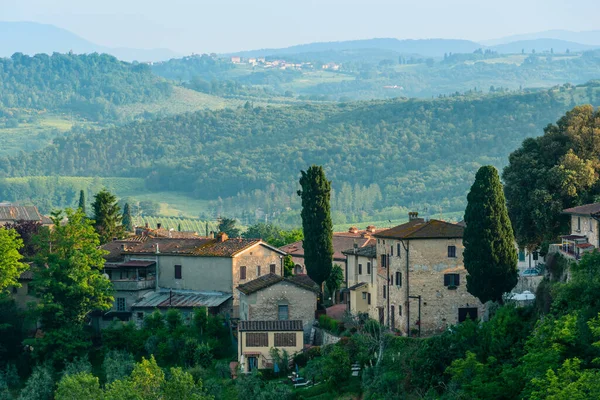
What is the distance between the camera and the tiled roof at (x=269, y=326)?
206 ft

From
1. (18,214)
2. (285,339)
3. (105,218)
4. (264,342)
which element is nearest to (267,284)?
(285,339)

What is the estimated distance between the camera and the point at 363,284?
67062mm

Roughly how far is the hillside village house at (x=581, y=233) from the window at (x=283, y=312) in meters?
13.6

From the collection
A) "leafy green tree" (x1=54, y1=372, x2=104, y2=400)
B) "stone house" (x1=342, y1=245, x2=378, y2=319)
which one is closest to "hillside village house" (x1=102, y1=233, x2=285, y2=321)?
"stone house" (x1=342, y1=245, x2=378, y2=319)

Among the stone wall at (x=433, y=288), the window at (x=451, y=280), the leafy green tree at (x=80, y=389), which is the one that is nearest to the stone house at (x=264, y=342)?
the stone wall at (x=433, y=288)

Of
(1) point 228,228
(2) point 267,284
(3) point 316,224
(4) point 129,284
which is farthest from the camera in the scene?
(1) point 228,228

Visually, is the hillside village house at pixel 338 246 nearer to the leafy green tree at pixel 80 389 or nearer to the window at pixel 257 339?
the window at pixel 257 339

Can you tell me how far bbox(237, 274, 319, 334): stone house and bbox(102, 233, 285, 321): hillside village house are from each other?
18.2 feet

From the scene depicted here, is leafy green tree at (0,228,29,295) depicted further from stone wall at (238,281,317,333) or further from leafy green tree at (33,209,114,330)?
stone wall at (238,281,317,333)

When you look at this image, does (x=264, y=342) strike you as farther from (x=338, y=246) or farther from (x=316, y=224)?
(x=338, y=246)

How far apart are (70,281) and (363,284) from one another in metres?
15.3

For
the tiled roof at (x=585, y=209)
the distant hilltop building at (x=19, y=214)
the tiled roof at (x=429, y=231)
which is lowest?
the distant hilltop building at (x=19, y=214)

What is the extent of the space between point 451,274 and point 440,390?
27.9ft

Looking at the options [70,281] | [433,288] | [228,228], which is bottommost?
[228,228]
